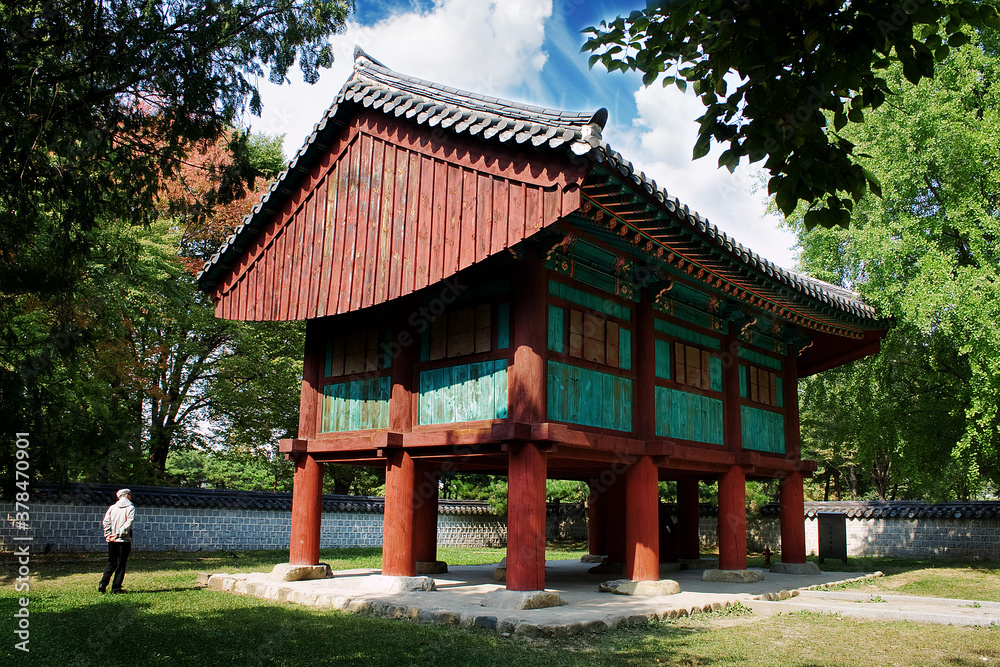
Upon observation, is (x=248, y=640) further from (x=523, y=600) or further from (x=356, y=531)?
(x=356, y=531)

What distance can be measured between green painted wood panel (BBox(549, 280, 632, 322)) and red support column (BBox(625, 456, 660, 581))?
2257mm

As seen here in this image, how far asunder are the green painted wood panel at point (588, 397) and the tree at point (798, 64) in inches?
206

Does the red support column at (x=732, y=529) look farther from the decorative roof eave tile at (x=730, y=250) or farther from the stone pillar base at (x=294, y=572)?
the stone pillar base at (x=294, y=572)

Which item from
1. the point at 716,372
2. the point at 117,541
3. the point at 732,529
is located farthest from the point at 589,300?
the point at 117,541

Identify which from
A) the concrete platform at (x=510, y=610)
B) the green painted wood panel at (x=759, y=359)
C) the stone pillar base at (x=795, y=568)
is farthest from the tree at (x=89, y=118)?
the stone pillar base at (x=795, y=568)

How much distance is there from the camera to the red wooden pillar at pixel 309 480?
1205 cm

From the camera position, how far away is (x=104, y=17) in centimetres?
748

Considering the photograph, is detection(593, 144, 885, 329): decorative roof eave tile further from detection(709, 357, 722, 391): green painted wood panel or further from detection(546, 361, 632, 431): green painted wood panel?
detection(546, 361, 632, 431): green painted wood panel

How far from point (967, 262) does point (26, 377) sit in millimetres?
17732

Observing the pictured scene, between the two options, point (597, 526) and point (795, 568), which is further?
point (597, 526)

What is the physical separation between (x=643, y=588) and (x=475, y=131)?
22.4 ft

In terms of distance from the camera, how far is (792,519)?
15727mm

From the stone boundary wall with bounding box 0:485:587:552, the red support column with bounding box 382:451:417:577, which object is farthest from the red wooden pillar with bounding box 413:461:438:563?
the stone boundary wall with bounding box 0:485:587:552

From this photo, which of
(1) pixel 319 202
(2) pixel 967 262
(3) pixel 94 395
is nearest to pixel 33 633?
(1) pixel 319 202
